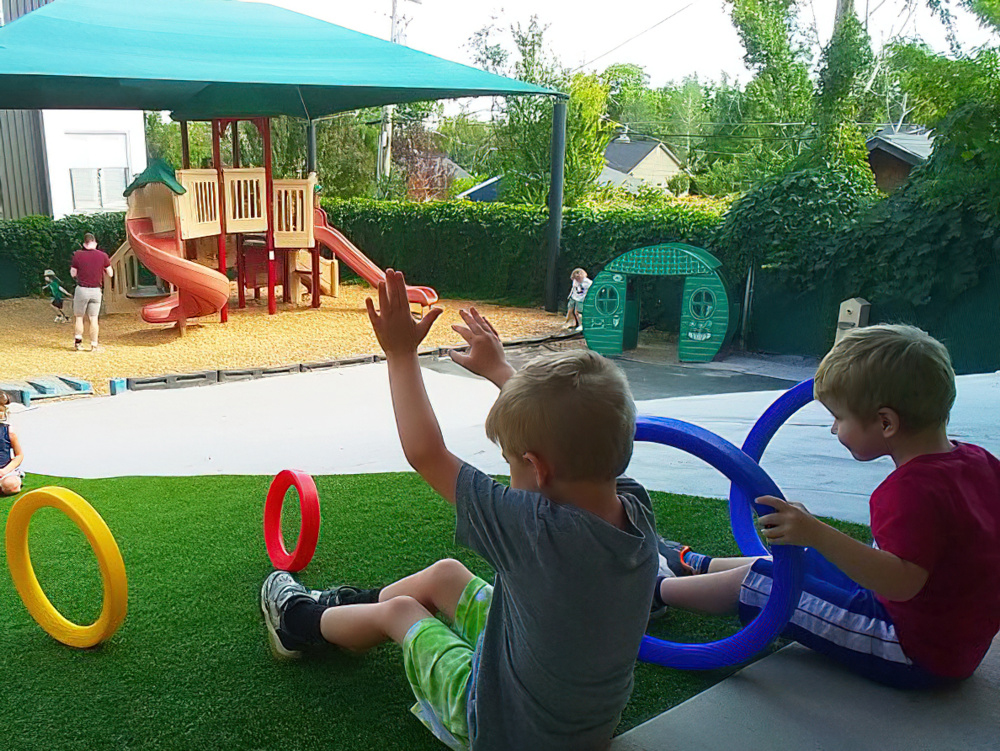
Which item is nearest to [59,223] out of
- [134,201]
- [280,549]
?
[134,201]

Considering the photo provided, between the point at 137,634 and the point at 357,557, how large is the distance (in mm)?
869

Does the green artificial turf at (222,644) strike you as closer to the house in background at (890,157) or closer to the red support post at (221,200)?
the red support post at (221,200)

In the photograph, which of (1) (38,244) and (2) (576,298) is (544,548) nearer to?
(2) (576,298)

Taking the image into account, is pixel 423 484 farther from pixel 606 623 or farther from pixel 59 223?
pixel 59 223

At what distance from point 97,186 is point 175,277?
9.00m

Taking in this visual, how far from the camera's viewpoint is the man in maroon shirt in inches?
480

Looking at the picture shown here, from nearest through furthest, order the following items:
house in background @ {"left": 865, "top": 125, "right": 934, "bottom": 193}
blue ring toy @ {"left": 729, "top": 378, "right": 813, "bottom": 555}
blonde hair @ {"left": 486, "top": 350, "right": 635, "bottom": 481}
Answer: blonde hair @ {"left": 486, "top": 350, "right": 635, "bottom": 481}
blue ring toy @ {"left": 729, "top": 378, "right": 813, "bottom": 555}
house in background @ {"left": 865, "top": 125, "right": 934, "bottom": 193}

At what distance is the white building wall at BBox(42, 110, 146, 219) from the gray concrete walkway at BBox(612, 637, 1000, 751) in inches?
785

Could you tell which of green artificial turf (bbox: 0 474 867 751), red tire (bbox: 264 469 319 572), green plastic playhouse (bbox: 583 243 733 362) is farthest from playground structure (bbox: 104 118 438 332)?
red tire (bbox: 264 469 319 572)

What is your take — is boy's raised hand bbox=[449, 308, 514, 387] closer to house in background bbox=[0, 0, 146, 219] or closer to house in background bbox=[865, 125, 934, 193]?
house in background bbox=[865, 125, 934, 193]

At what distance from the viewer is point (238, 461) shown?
6129 millimetres

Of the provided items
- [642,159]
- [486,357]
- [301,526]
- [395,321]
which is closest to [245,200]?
[301,526]

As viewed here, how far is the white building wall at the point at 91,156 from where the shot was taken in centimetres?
1948

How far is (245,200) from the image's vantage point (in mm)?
14164
